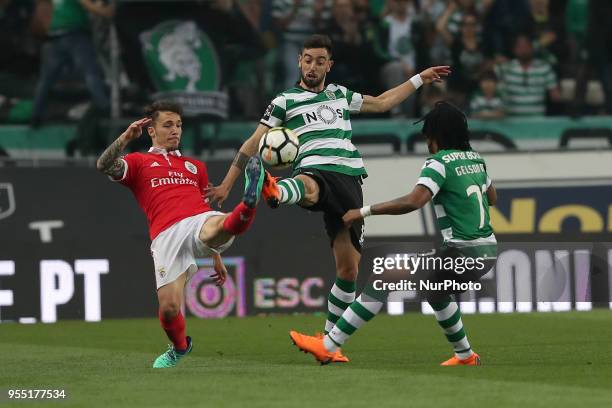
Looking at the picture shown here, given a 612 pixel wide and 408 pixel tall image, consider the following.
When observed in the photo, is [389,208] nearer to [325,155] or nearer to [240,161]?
[325,155]

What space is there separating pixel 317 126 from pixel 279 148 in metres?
0.61

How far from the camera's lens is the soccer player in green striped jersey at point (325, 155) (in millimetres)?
10203

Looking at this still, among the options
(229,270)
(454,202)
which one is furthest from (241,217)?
(229,270)

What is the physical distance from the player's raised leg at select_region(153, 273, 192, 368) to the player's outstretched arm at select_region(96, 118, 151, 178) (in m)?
0.87

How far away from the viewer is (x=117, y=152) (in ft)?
31.8

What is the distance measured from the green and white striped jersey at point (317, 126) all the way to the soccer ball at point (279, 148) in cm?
35

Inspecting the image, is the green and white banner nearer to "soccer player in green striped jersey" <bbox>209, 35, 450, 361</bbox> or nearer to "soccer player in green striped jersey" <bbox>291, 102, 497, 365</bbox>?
"soccer player in green striped jersey" <bbox>209, 35, 450, 361</bbox>

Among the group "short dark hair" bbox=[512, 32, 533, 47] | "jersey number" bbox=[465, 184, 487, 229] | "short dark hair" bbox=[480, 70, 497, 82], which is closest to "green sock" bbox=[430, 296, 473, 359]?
"jersey number" bbox=[465, 184, 487, 229]

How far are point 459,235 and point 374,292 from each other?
0.67 m

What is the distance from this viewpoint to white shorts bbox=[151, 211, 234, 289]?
392 inches

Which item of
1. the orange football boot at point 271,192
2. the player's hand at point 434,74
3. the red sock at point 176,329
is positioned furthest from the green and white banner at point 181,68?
the orange football boot at point 271,192

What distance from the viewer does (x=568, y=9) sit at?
19188 millimetres

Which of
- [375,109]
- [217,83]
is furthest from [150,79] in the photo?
[375,109]

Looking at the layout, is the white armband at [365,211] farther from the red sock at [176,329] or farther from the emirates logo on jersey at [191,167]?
the emirates logo on jersey at [191,167]
